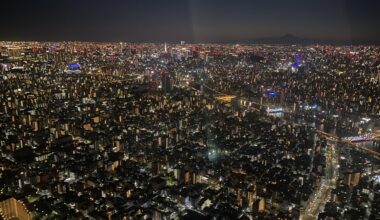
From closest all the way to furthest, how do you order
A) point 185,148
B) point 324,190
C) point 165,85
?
1. point 324,190
2. point 185,148
3. point 165,85

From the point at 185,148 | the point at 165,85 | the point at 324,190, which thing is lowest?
the point at 324,190

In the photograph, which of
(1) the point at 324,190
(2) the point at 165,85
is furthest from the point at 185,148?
(2) the point at 165,85

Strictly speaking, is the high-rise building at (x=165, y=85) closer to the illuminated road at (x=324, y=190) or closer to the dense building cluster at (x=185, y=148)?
the dense building cluster at (x=185, y=148)

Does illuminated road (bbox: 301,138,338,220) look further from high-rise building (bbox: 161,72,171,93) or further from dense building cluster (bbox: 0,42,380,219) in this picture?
high-rise building (bbox: 161,72,171,93)

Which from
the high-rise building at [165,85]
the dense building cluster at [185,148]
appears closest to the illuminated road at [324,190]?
the dense building cluster at [185,148]

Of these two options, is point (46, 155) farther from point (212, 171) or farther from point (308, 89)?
point (308, 89)

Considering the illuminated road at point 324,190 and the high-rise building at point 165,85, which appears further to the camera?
the high-rise building at point 165,85

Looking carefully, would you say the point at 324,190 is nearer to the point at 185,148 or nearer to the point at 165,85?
the point at 185,148

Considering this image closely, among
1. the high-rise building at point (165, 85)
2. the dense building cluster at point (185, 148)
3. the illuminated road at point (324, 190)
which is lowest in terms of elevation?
the illuminated road at point (324, 190)
